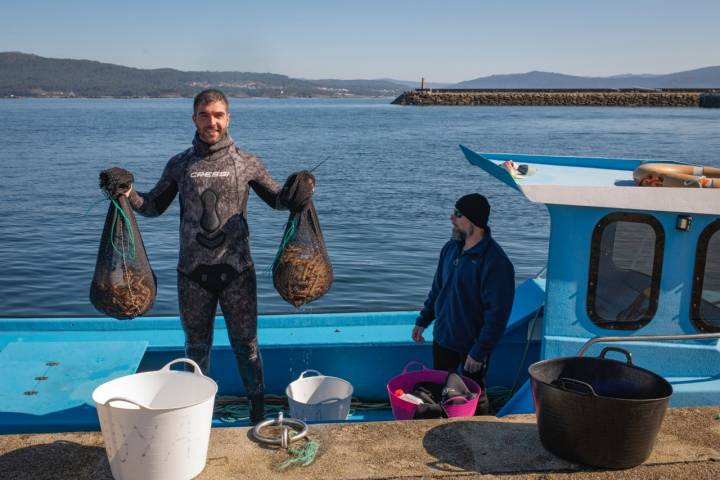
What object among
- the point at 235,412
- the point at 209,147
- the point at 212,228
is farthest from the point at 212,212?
the point at 235,412

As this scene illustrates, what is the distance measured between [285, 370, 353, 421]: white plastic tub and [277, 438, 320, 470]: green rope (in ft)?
3.28

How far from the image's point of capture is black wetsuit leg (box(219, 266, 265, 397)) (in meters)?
4.44

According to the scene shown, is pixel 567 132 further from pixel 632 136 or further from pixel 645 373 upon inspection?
pixel 645 373

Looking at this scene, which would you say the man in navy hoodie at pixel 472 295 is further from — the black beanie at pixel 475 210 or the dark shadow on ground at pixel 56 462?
the dark shadow on ground at pixel 56 462

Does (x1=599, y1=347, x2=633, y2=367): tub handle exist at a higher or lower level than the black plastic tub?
higher

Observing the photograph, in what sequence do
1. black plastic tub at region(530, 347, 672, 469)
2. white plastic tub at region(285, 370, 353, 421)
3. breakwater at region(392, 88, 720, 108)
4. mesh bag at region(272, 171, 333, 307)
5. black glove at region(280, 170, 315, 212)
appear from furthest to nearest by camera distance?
breakwater at region(392, 88, 720, 108) < white plastic tub at region(285, 370, 353, 421) < mesh bag at region(272, 171, 333, 307) < black glove at region(280, 170, 315, 212) < black plastic tub at region(530, 347, 672, 469)

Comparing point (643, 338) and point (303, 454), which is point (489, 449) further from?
point (643, 338)

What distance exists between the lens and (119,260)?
413cm

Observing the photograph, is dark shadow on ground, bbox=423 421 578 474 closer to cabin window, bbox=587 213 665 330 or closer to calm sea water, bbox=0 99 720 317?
cabin window, bbox=587 213 665 330

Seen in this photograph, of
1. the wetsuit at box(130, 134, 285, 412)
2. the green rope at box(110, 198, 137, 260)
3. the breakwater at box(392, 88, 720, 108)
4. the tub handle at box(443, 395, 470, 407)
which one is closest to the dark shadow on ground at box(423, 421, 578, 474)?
the tub handle at box(443, 395, 470, 407)

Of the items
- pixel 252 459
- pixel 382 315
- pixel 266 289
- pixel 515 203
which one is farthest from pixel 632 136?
pixel 252 459

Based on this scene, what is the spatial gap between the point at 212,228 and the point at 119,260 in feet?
1.86

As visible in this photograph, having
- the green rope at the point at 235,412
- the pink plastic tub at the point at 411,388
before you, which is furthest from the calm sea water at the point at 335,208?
the pink plastic tub at the point at 411,388

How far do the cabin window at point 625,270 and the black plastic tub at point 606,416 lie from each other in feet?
2.88
